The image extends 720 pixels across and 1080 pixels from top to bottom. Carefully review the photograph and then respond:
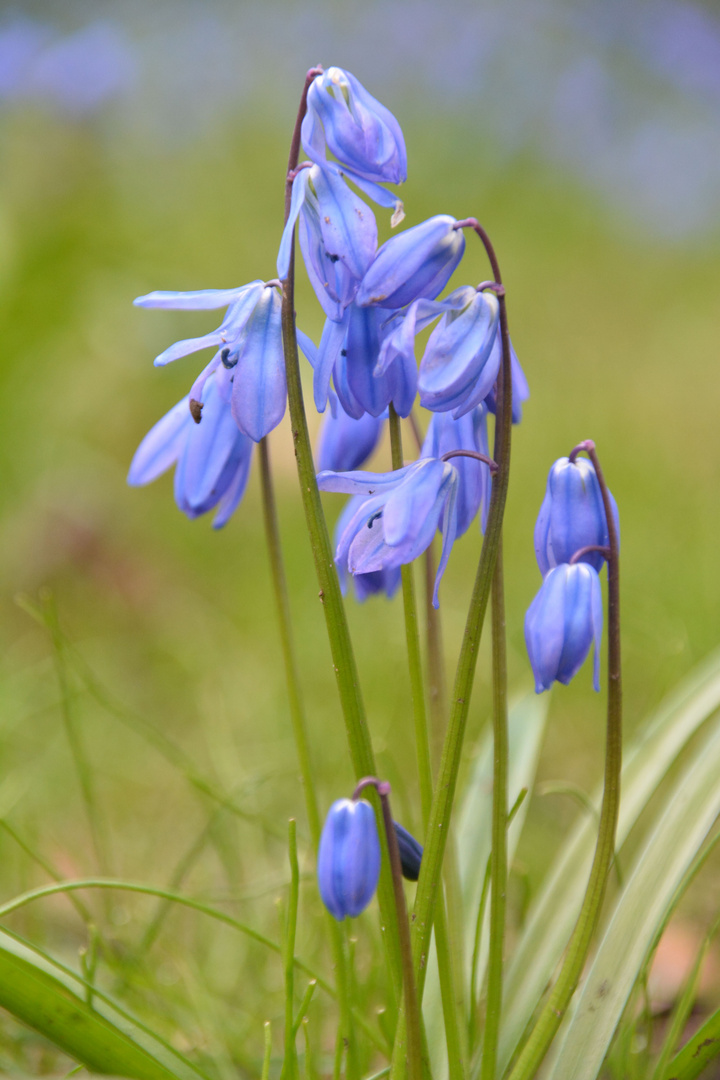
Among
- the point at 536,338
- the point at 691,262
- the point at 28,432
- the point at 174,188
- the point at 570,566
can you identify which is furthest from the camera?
the point at 174,188

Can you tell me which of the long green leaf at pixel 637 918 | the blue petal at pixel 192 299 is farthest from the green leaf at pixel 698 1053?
the blue petal at pixel 192 299

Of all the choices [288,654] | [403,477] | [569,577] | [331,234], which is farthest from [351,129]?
[288,654]

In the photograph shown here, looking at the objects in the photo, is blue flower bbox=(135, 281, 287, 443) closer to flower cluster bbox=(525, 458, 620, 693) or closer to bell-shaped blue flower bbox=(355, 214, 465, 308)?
bell-shaped blue flower bbox=(355, 214, 465, 308)

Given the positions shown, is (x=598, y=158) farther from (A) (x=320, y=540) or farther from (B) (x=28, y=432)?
(A) (x=320, y=540)

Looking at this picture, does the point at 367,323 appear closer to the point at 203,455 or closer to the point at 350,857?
the point at 203,455

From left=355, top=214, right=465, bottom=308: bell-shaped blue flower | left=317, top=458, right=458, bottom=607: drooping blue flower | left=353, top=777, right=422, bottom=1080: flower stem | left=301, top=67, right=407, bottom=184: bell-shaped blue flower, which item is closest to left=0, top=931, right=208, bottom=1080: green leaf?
left=353, top=777, right=422, bottom=1080: flower stem

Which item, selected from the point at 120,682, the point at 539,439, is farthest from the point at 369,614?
the point at 539,439
